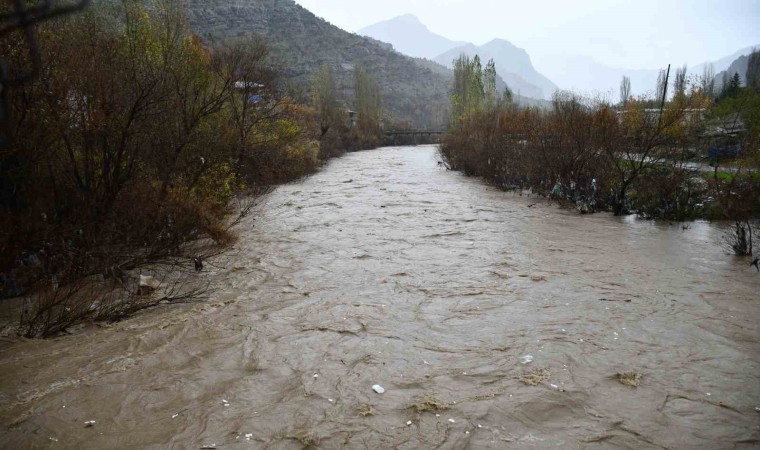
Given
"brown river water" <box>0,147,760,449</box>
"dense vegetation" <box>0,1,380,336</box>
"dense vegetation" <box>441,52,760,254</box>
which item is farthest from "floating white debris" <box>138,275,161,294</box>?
"dense vegetation" <box>441,52,760,254</box>

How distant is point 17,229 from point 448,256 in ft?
26.0

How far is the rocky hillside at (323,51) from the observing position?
82.8m

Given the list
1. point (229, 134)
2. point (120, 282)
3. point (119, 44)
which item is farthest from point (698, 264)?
point (229, 134)

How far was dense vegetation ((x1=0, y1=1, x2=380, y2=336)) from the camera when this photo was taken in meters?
7.37

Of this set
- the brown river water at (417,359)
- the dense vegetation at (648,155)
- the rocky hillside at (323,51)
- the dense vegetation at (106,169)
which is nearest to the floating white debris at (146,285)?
the dense vegetation at (106,169)

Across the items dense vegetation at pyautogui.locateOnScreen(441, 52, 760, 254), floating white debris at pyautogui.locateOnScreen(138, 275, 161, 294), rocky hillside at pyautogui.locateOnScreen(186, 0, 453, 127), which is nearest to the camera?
floating white debris at pyautogui.locateOnScreen(138, 275, 161, 294)

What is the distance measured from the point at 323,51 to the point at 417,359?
9967 cm

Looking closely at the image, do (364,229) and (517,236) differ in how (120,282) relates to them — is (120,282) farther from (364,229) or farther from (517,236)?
(517,236)

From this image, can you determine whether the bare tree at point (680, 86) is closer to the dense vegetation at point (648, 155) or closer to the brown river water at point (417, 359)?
the dense vegetation at point (648, 155)

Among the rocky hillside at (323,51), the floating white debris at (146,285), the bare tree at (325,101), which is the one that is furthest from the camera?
the rocky hillside at (323,51)

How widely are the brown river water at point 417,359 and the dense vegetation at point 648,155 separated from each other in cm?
298

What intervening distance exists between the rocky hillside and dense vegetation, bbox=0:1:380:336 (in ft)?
199

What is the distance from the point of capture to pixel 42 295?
7.29 m

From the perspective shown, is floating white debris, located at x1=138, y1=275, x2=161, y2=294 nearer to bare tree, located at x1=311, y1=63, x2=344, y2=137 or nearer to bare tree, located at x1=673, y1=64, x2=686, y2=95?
bare tree, located at x1=673, y1=64, x2=686, y2=95
